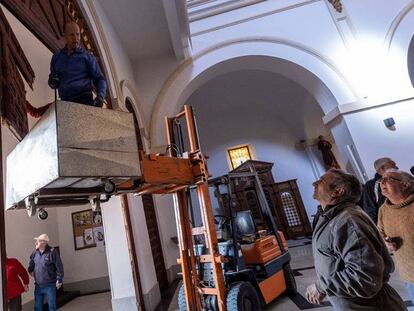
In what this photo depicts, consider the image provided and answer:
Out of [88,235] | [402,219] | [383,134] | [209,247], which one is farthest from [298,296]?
[88,235]

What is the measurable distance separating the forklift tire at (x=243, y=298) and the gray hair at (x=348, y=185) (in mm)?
1895

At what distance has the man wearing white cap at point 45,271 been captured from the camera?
4.41 meters

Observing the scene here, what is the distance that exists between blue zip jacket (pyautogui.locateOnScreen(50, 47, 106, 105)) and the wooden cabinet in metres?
7.49

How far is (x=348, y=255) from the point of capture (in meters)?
1.29

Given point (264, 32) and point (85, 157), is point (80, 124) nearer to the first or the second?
point (85, 157)

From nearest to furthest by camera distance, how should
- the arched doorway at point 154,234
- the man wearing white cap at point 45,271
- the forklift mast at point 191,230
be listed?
1. the forklift mast at point 191,230
2. the man wearing white cap at point 45,271
3. the arched doorway at point 154,234

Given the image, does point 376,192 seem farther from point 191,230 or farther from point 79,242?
point 79,242

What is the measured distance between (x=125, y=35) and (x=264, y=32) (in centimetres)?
336

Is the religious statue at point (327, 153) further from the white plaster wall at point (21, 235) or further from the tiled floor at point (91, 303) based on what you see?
the white plaster wall at point (21, 235)

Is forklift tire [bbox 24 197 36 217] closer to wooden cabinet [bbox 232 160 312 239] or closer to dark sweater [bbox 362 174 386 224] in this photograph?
dark sweater [bbox 362 174 386 224]

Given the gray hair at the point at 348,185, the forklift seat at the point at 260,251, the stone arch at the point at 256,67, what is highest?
the stone arch at the point at 256,67

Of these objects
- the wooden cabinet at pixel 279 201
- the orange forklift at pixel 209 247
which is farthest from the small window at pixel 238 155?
the orange forklift at pixel 209 247

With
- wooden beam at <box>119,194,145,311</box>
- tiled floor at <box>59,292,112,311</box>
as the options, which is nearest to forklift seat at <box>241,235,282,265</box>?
wooden beam at <box>119,194,145,311</box>

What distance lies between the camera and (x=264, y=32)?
21.7 ft
